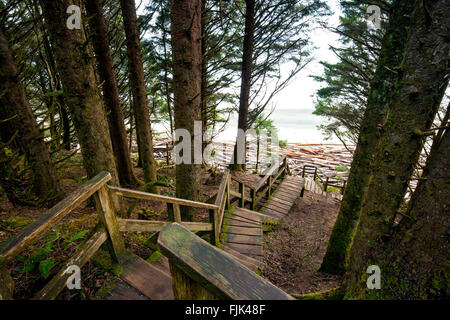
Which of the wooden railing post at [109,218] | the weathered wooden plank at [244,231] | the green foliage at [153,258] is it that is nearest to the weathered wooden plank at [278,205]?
the weathered wooden plank at [244,231]

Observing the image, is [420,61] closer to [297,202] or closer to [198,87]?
[198,87]

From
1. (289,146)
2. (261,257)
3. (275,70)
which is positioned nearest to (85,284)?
(261,257)

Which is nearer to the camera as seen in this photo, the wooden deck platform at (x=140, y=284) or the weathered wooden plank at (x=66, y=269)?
the weathered wooden plank at (x=66, y=269)

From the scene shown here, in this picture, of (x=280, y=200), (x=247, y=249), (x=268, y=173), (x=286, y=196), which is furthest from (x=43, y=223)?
(x=286, y=196)

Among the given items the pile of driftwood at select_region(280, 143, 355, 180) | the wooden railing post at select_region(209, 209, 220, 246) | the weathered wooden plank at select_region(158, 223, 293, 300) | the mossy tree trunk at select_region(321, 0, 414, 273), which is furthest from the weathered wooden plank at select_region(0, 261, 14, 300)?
the pile of driftwood at select_region(280, 143, 355, 180)

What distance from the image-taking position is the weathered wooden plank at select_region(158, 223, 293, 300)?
82 cm

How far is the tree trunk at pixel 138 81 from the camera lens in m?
5.42

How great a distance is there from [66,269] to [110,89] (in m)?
5.19

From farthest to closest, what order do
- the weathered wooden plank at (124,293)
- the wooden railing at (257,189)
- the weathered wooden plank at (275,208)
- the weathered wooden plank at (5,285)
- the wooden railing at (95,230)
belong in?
the weathered wooden plank at (275,208)
the wooden railing at (257,189)
the weathered wooden plank at (124,293)
the wooden railing at (95,230)
the weathered wooden plank at (5,285)

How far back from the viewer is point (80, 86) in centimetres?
343

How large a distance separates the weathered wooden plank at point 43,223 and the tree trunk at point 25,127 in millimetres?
2052

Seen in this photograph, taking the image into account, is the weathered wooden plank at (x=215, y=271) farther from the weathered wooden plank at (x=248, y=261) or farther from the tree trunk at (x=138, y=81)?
the tree trunk at (x=138, y=81)

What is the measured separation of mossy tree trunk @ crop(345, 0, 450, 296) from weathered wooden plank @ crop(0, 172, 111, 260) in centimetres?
318
